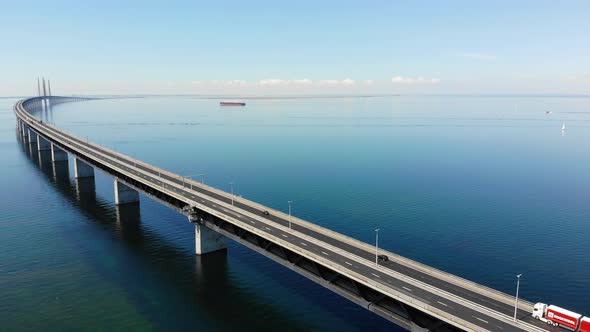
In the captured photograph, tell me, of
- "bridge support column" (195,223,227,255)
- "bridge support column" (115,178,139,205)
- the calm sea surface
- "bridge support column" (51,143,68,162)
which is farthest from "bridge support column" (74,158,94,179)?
"bridge support column" (195,223,227,255)

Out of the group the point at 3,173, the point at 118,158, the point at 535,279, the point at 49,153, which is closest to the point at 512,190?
the point at 535,279

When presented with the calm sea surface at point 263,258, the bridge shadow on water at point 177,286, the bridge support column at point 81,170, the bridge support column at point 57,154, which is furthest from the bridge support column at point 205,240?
the bridge support column at point 57,154

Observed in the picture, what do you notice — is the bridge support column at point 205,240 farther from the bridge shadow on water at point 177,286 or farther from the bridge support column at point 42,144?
the bridge support column at point 42,144

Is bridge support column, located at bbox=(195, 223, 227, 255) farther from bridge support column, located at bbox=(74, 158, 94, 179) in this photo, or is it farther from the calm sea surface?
bridge support column, located at bbox=(74, 158, 94, 179)

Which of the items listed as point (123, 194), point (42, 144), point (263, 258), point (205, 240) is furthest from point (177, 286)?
point (42, 144)

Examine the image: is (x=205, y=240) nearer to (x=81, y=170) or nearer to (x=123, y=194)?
(x=123, y=194)
